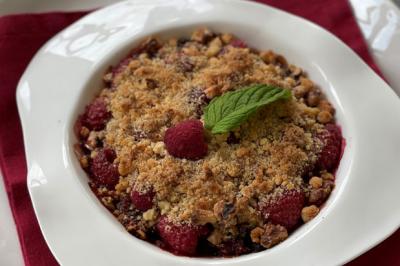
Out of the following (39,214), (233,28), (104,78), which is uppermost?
(233,28)

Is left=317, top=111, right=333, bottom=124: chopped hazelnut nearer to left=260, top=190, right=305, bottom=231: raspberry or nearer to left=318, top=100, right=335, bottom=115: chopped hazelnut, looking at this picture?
left=318, top=100, right=335, bottom=115: chopped hazelnut

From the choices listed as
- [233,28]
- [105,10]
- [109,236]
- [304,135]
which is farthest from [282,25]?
[109,236]

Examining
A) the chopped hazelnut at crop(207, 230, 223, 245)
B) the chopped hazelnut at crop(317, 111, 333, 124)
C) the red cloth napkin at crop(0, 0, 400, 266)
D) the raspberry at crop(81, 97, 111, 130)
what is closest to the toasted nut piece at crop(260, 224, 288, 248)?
the chopped hazelnut at crop(207, 230, 223, 245)

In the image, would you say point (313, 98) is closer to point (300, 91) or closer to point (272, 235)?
point (300, 91)

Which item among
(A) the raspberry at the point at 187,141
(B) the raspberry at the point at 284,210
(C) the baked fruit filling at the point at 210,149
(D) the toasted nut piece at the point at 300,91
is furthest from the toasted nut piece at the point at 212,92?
(B) the raspberry at the point at 284,210

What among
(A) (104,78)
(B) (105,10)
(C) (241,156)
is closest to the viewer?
(C) (241,156)

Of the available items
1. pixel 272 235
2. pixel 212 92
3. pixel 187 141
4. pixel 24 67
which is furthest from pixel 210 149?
pixel 24 67

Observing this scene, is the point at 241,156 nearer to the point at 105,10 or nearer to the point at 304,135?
the point at 304,135
